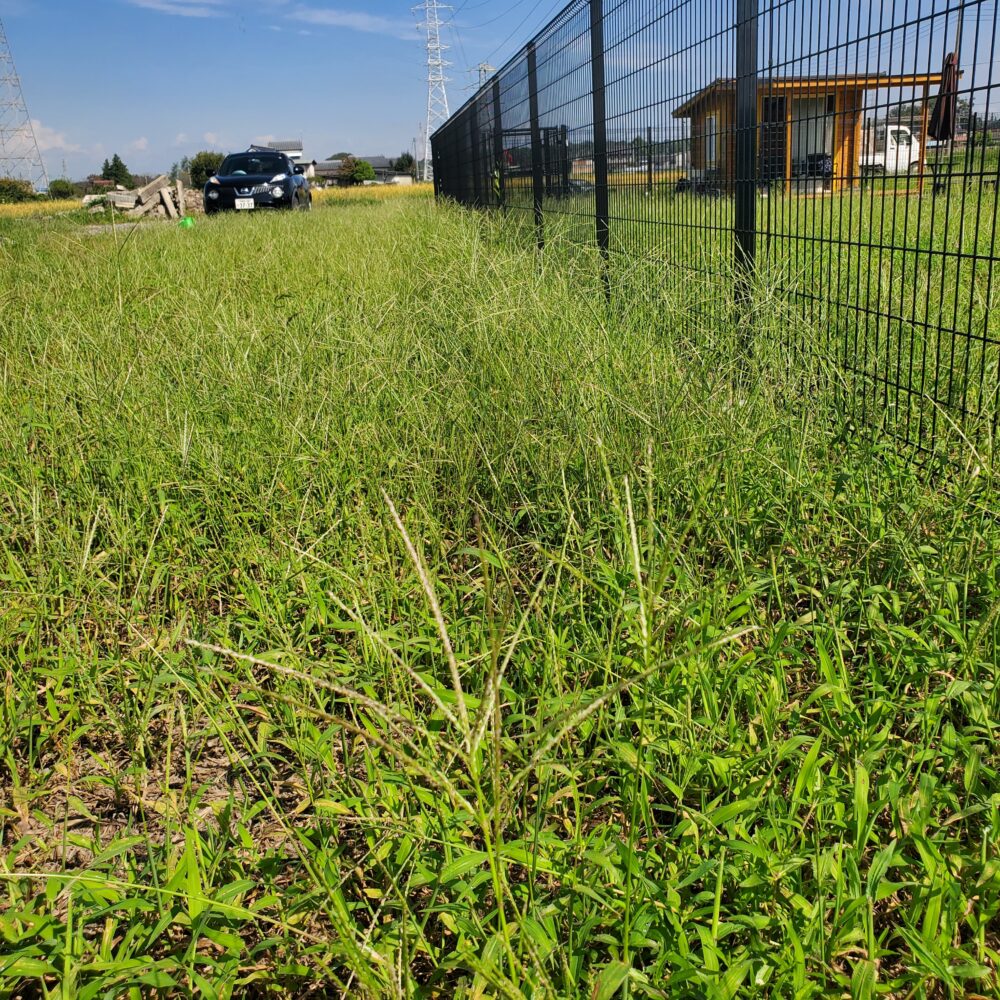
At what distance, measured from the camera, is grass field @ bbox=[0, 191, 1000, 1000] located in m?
1.14

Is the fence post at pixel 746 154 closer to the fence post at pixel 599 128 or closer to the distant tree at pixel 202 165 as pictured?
the fence post at pixel 599 128

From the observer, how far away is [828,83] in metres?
2.87

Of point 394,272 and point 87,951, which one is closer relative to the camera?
point 87,951

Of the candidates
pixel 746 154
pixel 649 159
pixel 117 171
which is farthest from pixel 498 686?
pixel 117 171

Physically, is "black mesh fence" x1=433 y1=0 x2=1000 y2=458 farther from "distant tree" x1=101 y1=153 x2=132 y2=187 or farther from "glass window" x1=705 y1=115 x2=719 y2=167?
"distant tree" x1=101 y1=153 x2=132 y2=187

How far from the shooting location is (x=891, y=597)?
1835 mm

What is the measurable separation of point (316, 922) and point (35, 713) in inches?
34.3

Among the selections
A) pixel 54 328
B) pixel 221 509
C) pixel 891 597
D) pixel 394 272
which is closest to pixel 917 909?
pixel 891 597

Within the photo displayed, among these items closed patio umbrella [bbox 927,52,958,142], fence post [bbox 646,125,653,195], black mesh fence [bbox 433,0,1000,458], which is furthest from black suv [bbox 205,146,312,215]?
closed patio umbrella [bbox 927,52,958,142]

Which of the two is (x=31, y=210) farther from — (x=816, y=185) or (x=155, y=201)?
(x=816, y=185)

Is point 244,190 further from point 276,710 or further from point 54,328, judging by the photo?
point 276,710

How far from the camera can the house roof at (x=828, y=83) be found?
98.2 inches

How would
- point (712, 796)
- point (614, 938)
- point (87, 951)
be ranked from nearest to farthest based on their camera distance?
point (614, 938)
point (87, 951)
point (712, 796)

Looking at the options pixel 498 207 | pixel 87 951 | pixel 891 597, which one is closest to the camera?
pixel 87 951
